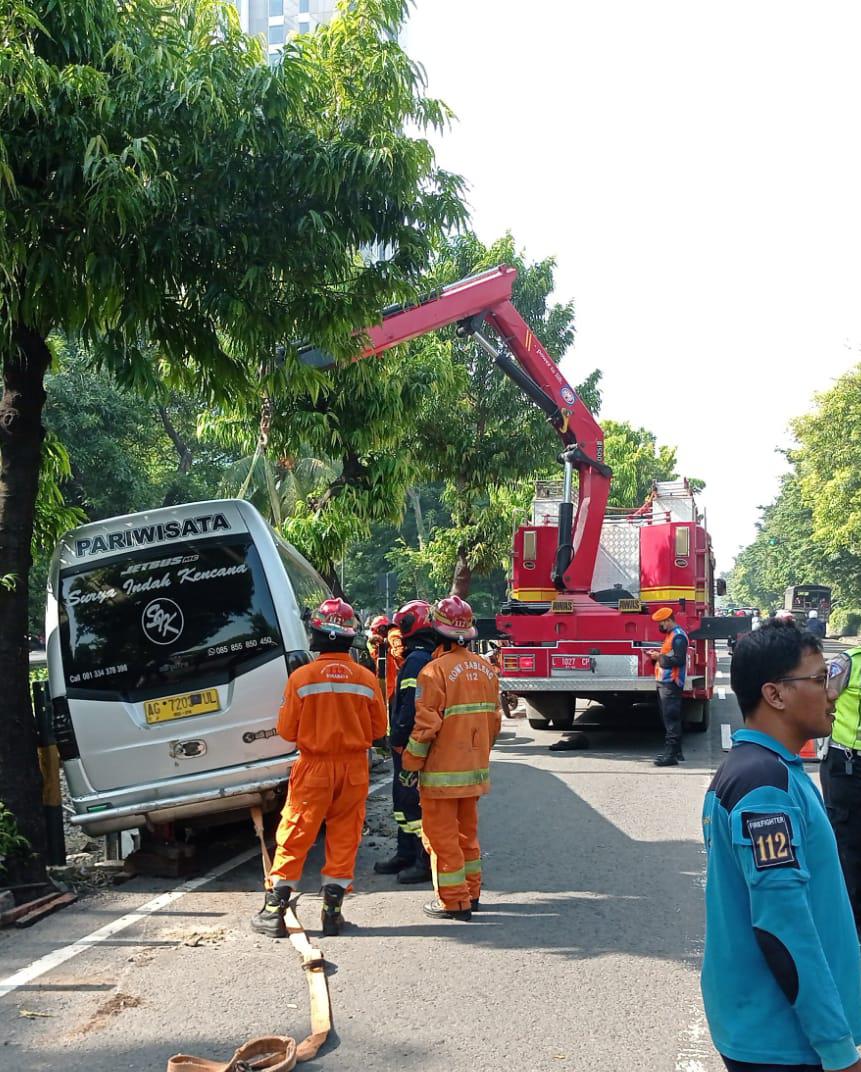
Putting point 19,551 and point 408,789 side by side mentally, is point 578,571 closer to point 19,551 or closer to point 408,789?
point 408,789

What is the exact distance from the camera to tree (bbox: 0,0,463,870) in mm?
5980

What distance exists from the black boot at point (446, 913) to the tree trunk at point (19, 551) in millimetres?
2442

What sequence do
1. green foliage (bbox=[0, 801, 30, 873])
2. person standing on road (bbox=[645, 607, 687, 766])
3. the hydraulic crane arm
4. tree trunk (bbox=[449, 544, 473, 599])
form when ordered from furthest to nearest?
tree trunk (bbox=[449, 544, 473, 599]) → the hydraulic crane arm → person standing on road (bbox=[645, 607, 687, 766]) → green foliage (bbox=[0, 801, 30, 873])

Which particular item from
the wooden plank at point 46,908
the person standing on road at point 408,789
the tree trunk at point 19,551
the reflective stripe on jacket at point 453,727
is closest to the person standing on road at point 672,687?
the person standing on road at point 408,789

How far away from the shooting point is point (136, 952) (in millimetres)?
5734

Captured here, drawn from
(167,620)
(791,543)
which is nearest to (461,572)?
(167,620)

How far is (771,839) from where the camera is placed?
7.81 feet

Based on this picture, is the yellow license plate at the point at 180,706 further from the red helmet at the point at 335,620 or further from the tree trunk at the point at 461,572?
the tree trunk at the point at 461,572

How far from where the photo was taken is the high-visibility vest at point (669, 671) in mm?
12500

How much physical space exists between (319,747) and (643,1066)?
2507 mm

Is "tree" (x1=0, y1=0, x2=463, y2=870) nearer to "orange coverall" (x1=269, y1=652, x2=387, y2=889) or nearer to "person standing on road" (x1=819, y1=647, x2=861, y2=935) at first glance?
"orange coverall" (x1=269, y1=652, x2=387, y2=889)

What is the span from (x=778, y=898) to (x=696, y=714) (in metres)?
12.6

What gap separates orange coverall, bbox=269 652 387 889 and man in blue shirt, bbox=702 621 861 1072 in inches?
148

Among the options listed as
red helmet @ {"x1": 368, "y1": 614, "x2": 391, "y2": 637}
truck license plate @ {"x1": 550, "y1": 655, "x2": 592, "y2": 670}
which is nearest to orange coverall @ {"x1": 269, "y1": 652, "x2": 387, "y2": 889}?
red helmet @ {"x1": 368, "y1": 614, "x2": 391, "y2": 637}
